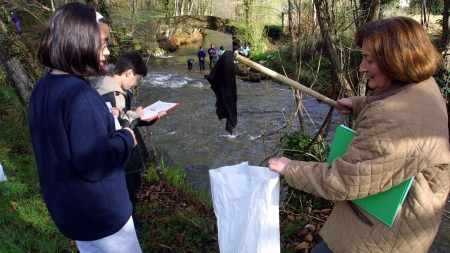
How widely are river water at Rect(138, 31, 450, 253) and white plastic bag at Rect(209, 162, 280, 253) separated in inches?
55.6

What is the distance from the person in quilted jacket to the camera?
1148 mm

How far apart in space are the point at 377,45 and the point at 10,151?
516 cm

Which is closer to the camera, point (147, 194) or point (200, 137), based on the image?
point (147, 194)

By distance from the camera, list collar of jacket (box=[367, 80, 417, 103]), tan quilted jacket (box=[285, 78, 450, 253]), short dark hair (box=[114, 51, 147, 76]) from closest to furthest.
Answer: tan quilted jacket (box=[285, 78, 450, 253]) < collar of jacket (box=[367, 80, 417, 103]) < short dark hair (box=[114, 51, 147, 76])

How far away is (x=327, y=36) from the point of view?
2.88 metres

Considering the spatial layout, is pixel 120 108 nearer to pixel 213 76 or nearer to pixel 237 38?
pixel 213 76

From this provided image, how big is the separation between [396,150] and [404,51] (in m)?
0.39

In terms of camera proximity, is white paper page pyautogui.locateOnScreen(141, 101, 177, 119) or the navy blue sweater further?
white paper page pyautogui.locateOnScreen(141, 101, 177, 119)

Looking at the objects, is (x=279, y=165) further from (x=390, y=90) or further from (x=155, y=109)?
(x=155, y=109)

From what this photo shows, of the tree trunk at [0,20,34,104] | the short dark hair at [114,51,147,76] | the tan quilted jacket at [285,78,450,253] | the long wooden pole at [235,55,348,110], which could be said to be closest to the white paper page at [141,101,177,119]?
the short dark hair at [114,51,147,76]

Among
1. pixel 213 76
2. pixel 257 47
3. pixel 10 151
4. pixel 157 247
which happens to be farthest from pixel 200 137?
pixel 257 47

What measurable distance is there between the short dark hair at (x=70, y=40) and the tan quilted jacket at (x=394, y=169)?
1.02 meters

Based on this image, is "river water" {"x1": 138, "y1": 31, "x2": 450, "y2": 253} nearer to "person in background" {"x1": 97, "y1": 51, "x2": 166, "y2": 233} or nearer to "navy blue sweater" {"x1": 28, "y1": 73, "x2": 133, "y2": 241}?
"person in background" {"x1": 97, "y1": 51, "x2": 166, "y2": 233}

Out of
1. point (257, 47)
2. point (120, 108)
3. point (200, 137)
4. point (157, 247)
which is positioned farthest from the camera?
point (257, 47)
